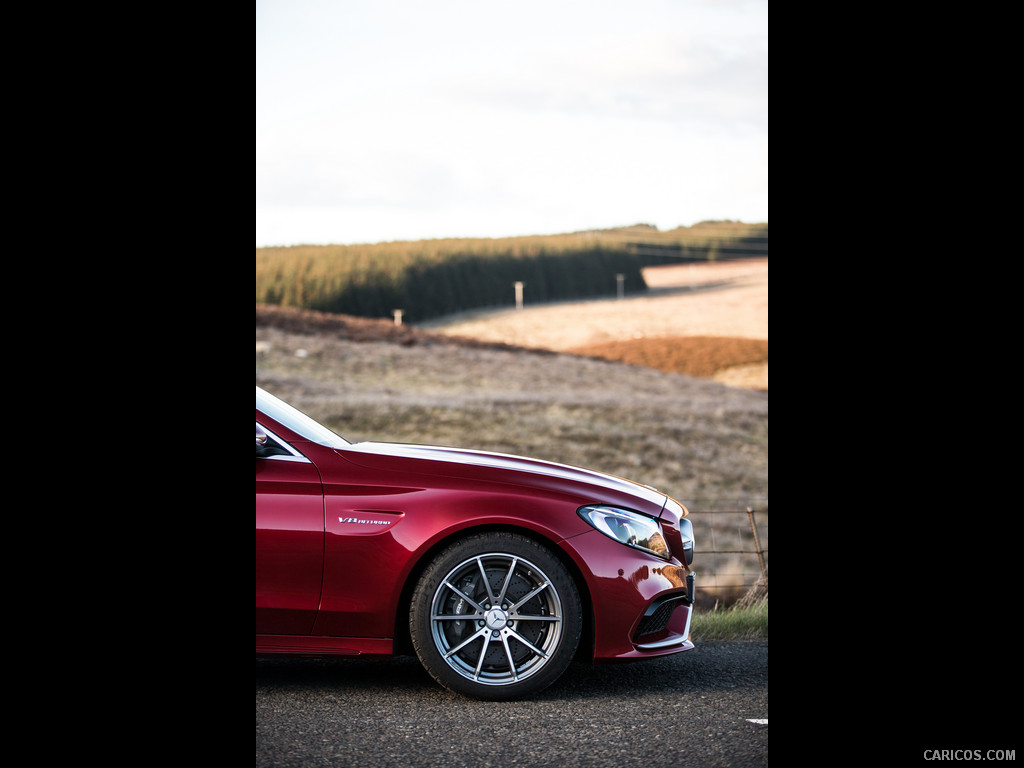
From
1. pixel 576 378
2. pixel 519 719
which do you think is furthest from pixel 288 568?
pixel 576 378

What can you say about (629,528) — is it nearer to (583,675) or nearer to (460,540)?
(460,540)

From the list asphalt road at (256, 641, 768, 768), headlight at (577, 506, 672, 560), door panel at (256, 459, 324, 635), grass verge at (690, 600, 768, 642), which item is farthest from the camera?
grass verge at (690, 600, 768, 642)

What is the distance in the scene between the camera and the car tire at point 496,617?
4160 mm

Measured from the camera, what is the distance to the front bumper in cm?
421

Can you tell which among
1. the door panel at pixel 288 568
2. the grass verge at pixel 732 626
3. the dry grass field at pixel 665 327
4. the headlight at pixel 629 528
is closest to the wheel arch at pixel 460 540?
the headlight at pixel 629 528

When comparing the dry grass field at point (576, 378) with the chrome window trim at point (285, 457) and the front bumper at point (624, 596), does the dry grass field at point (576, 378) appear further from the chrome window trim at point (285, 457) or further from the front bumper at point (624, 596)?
the chrome window trim at point (285, 457)

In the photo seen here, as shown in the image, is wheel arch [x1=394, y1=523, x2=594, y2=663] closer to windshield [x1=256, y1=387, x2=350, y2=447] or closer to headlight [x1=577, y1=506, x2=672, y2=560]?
headlight [x1=577, y1=506, x2=672, y2=560]

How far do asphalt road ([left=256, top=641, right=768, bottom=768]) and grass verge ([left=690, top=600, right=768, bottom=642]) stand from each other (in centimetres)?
71

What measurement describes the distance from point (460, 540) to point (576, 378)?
1157 inches

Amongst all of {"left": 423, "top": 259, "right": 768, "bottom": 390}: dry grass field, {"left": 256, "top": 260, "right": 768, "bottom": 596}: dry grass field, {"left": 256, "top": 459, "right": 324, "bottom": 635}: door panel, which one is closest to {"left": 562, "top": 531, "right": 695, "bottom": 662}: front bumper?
{"left": 256, "top": 459, "right": 324, "bottom": 635}: door panel
